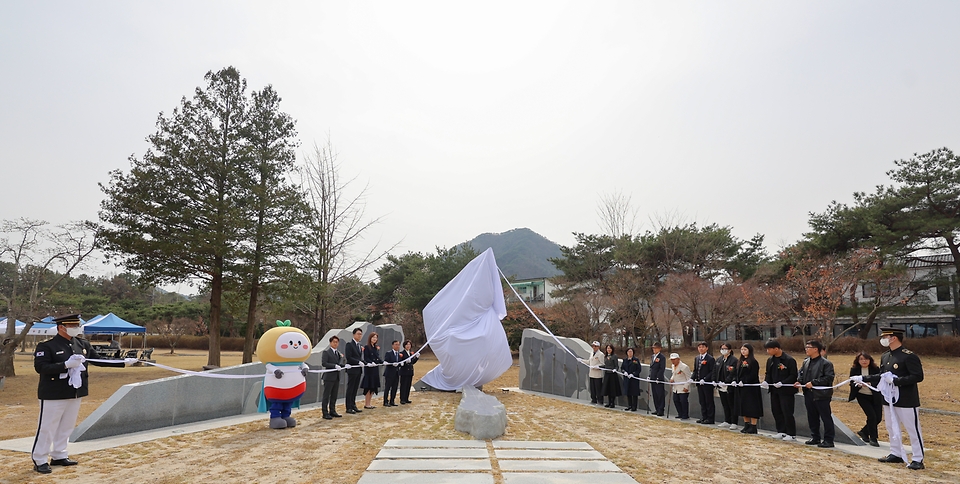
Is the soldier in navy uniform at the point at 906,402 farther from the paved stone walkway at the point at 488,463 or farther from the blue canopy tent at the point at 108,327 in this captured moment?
the blue canopy tent at the point at 108,327

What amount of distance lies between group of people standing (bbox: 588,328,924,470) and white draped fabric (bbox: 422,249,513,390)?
351 centimetres

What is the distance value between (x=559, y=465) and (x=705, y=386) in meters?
5.20

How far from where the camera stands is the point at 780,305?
24.5 m

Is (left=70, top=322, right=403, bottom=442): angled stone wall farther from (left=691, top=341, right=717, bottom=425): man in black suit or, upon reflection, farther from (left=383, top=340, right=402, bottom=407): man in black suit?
(left=691, top=341, right=717, bottom=425): man in black suit

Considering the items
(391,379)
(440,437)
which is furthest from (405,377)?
(440,437)

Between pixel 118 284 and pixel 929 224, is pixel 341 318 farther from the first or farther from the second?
pixel 118 284

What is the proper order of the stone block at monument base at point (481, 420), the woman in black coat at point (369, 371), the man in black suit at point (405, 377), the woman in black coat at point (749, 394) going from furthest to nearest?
the man in black suit at point (405, 377), the woman in black coat at point (369, 371), the woman in black coat at point (749, 394), the stone block at monument base at point (481, 420)

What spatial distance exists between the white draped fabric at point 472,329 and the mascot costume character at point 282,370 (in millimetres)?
5217

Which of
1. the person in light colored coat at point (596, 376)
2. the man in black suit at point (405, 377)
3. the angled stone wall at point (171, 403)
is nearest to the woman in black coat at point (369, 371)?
the man in black suit at point (405, 377)

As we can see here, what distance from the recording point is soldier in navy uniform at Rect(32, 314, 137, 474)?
5457 mm

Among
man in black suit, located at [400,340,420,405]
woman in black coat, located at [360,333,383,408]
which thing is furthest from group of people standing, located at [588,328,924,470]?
woman in black coat, located at [360,333,383,408]

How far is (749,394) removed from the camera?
8688 mm

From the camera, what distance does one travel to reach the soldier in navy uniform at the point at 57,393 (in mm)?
5457

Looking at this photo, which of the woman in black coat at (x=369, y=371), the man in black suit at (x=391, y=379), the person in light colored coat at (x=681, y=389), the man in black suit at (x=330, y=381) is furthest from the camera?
the man in black suit at (x=391, y=379)
